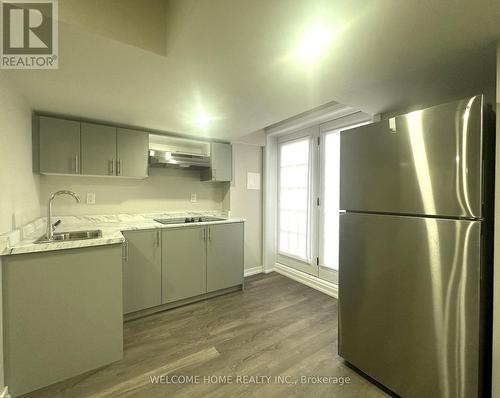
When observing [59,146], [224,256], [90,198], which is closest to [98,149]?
[59,146]

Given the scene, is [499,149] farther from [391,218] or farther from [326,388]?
[326,388]

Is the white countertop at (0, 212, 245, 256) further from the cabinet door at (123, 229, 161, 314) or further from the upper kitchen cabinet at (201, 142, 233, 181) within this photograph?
the upper kitchen cabinet at (201, 142, 233, 181)

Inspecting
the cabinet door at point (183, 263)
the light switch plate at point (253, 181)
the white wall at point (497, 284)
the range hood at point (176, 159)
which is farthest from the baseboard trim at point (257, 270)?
the white wall at point (497, 284)

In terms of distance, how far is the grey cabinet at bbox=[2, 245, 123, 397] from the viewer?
143 centimetres

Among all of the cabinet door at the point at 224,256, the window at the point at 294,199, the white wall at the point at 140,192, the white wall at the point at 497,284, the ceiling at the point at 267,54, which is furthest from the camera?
the window at the point at 294,199

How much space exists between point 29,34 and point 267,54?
4.13ft

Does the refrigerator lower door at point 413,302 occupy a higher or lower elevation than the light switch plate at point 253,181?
lower

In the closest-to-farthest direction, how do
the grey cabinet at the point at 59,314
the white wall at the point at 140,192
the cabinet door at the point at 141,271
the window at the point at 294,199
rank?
the grey cabinet at the point at 59,314 < the cabinet door at the point at 141,271 < the white wall at the point at 140,192 < the window at the point at 294,199

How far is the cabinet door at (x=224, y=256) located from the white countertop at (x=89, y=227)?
4.7 inches

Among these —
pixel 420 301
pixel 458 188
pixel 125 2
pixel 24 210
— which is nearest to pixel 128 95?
pixel 125 2

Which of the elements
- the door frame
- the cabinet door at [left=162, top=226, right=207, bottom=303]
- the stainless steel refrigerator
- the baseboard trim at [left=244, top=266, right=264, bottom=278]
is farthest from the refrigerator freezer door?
the baseboard trim at [left=244, top=266, right=264, bottom=278]

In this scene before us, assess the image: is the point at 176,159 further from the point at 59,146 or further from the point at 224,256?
the point at 224,256

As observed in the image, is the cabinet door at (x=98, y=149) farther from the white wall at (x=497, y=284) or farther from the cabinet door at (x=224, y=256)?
the white wall at (x=497, y=284)

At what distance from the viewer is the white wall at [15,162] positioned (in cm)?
145
